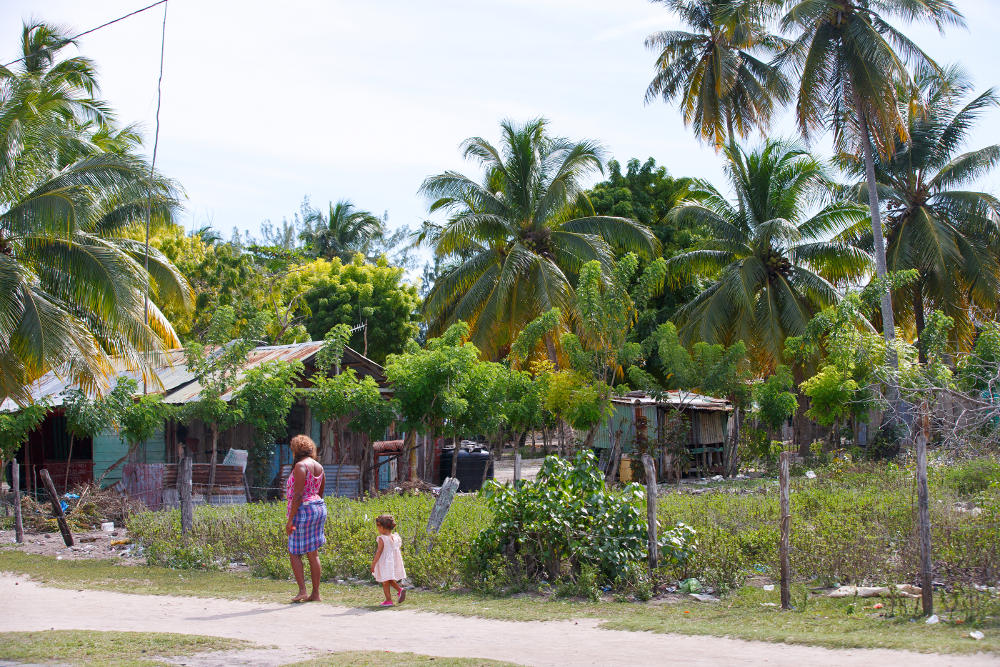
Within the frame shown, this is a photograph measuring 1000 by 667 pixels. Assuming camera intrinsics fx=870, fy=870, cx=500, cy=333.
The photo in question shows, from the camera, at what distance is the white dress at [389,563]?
8820 mm

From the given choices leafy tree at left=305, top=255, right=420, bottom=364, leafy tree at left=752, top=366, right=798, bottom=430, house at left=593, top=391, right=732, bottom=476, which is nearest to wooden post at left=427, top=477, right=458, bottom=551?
house at left=593, top=391, right=732, bottom=476

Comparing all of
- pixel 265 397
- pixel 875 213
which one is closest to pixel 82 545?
pixel 265 397

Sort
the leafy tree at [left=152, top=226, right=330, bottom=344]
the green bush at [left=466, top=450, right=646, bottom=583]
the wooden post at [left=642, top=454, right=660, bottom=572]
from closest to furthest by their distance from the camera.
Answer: the wooden post at [left=642, top=454, right=660, bottom=572] → the green bush at [left=466, top=450, right=646, bottom=583] → the leafy tree at [left=152, top=226, right=330, bottom=344]

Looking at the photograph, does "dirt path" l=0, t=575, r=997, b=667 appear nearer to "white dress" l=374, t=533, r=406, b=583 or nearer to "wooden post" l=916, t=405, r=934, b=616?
"white dress" l=374, t=533, r=406, b=583

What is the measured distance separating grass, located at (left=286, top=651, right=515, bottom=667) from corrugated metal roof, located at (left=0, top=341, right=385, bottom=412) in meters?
11.8

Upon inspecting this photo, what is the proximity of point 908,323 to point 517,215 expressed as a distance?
13.2 m

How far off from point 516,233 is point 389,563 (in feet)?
64.8

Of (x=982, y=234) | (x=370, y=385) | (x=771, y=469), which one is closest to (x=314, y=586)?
(x=370, y=385)

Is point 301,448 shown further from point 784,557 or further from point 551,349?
point 551,349

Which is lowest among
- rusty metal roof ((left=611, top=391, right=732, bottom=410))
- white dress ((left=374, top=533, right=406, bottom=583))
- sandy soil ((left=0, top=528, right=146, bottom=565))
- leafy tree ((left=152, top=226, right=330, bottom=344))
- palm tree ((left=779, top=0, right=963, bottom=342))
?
sandy soil ((left=0, top=528, right=146, bottom=565))

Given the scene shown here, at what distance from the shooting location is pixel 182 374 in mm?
19859

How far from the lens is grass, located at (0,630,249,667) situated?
6.45 metres

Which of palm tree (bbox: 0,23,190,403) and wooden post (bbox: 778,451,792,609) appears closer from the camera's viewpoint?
wooden post (bbox: 778,451,792,609)

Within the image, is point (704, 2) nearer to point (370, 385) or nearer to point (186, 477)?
point (370, 385)
